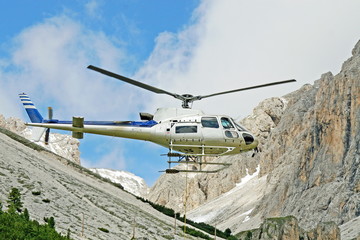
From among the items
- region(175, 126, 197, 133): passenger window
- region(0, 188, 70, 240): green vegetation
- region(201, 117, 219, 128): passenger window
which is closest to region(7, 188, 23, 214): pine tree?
region(0, 188, 70, 240): green vegetation

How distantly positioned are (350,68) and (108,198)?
10066 cm

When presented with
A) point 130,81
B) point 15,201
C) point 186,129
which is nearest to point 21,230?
point 130,81

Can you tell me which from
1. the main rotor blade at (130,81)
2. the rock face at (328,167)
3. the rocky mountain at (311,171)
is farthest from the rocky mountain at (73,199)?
the rock face at (328,167)

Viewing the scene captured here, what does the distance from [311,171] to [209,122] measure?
11002cm

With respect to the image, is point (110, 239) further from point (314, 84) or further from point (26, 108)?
point (314, 84)

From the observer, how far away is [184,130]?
34.7 m

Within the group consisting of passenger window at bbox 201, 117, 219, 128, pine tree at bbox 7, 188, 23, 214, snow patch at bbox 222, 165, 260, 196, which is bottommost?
pine tree at bbox 7, 188, 23, 214

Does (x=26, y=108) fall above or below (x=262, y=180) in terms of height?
below

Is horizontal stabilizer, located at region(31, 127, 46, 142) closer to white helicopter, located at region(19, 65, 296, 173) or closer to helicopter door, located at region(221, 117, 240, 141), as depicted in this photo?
white helicopter, located at region(19, 65, 296, 173)

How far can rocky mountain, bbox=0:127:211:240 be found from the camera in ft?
137

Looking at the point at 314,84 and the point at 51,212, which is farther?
the point at 314,84

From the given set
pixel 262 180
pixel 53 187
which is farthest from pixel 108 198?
pixel 262 180

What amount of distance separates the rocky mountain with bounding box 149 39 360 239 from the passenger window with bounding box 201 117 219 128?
68.6 meters

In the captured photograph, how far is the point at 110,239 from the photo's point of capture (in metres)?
40.2
